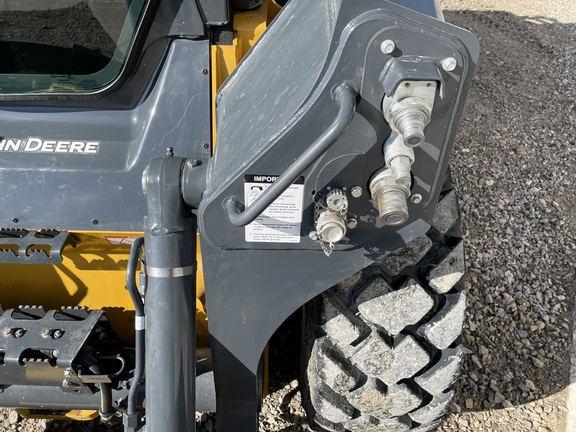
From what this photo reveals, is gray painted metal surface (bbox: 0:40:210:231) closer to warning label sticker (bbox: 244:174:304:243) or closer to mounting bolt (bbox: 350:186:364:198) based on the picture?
warning label sticker (bbox: 244:174:304:243)

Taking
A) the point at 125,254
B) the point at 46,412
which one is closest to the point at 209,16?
the point at 125,254

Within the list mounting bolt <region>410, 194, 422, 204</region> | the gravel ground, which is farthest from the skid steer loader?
the gravel ground

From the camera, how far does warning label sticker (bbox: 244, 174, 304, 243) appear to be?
129cm

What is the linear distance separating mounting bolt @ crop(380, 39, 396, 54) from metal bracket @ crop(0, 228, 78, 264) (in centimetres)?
111

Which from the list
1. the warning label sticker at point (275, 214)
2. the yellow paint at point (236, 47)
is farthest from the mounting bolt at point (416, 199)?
the yellow paint at point (236, 47)

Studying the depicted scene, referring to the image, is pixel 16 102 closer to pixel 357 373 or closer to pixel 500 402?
pixel 357 373

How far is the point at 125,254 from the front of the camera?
1.83 meters

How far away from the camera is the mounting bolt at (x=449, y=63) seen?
1.11 metres

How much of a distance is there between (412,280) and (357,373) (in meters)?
0.40

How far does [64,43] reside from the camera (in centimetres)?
169

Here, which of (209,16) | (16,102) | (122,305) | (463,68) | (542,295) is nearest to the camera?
(463,68)

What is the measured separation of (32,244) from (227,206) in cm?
73

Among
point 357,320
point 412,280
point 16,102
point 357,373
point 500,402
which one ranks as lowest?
point 500,402

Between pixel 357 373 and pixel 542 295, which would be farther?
pixel 542 295
